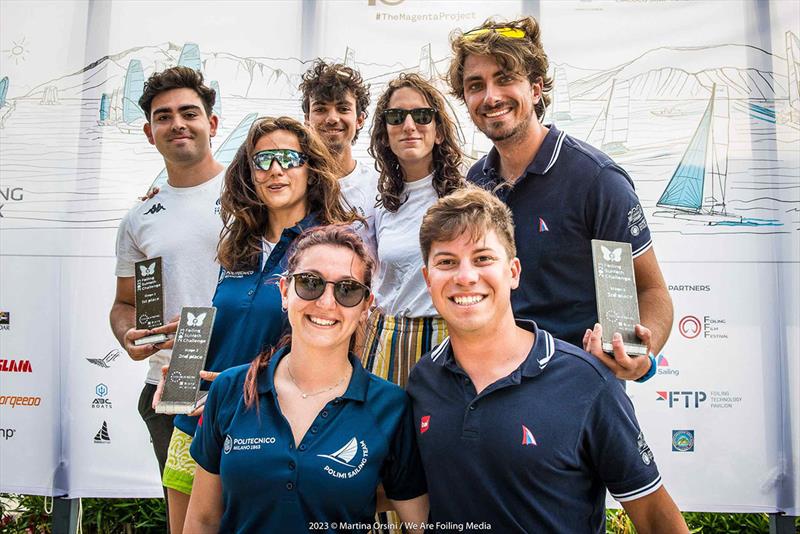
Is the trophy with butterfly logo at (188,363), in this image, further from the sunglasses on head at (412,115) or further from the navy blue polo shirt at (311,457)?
the sunglasses on head at (412,115)

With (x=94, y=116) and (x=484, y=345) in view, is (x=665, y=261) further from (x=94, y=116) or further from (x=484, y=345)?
(x=94, y=116)

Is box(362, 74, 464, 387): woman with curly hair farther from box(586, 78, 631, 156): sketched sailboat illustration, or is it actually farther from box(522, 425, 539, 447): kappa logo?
box(586, 78, 631, 156): sketched sailboat illustration

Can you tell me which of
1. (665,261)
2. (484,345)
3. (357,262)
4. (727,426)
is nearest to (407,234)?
(357,262)

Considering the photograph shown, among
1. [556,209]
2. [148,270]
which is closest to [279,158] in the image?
[148,270]

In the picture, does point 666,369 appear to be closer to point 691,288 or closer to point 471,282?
point 691,288

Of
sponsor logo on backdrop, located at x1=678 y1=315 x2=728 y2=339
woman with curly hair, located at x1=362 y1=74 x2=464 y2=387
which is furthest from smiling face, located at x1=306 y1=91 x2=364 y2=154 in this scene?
sponsor logo on backdrop, located at x1=678 y1=315 x2=728 y2=339

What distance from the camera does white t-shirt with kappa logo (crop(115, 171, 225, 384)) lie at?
3107mm

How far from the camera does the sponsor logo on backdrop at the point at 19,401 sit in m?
4.14

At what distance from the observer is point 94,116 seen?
4320 mm

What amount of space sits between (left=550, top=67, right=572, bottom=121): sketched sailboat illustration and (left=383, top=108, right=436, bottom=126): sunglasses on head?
1.43m

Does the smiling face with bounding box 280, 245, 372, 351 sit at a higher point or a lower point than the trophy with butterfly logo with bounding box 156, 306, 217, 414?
higher

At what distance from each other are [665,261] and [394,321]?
6.54ft

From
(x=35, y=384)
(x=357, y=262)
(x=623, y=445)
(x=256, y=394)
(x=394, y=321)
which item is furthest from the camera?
(x=35, y=384)

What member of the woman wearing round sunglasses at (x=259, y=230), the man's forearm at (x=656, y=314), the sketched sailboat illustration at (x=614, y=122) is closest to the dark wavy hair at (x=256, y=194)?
the woman wearing round sunglasses at (x=259, y=230)
